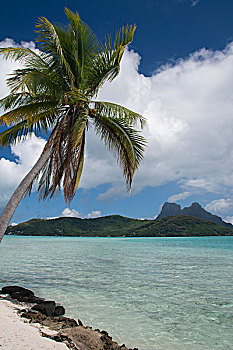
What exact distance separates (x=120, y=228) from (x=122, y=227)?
2143 millimetres

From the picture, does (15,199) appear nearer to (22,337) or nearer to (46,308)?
(46,308)

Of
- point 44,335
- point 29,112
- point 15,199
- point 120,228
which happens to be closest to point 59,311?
point 44,335

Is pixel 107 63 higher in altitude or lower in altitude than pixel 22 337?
higher

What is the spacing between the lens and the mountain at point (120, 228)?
435 feet

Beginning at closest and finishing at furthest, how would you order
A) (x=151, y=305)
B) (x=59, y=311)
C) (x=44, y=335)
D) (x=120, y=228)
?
(x=44, y=335), (x=59, y=311), (x=151, y=305), (x=120, y=228)

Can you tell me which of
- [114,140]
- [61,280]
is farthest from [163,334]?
[61,280]

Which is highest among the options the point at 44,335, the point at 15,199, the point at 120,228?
the point at 120,228

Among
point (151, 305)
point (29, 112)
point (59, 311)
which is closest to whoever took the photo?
point (59, 311)

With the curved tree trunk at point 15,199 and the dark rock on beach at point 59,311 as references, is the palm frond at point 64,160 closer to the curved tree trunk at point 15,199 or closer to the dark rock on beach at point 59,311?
the curved tree trunk at point 15,199

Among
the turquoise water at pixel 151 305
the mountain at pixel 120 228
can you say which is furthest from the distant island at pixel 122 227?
the turquoise water at pixel 151 305

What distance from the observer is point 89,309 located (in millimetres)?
7531

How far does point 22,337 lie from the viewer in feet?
13.3

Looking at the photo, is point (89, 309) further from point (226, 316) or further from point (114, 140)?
point (114, 140)

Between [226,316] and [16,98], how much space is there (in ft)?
29.5
